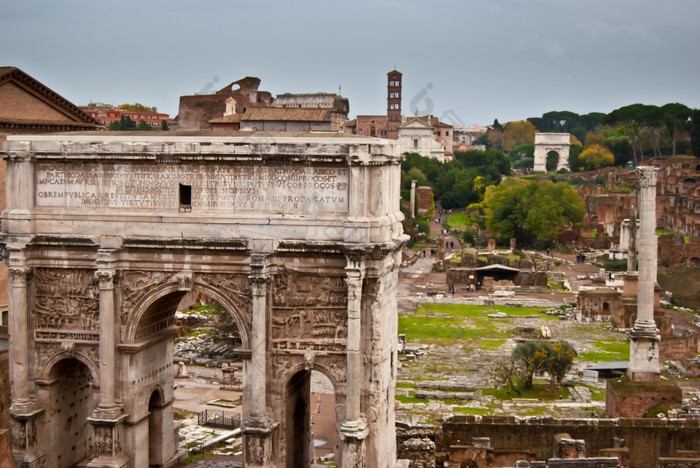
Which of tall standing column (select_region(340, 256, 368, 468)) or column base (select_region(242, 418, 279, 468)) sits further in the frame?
column base (select_region(242, 418, 279, 468))

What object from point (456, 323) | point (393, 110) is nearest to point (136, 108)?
point (393, 110)

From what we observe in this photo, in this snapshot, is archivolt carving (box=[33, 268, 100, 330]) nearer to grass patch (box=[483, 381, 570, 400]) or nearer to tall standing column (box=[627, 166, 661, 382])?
grass patch (box=[483, 381, 570, 400])

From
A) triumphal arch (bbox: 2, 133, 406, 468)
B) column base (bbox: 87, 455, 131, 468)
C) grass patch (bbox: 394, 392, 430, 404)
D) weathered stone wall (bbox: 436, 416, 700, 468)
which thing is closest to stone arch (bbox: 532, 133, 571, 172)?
grass patch (bbox: 394, 392, 430, 404)

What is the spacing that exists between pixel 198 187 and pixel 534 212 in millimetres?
53523

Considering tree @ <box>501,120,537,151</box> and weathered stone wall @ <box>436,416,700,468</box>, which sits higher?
tree @ <box>501,120,537,151</box>

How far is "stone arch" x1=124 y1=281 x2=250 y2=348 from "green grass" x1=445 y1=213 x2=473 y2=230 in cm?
6287

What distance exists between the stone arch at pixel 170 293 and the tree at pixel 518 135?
151367 mm

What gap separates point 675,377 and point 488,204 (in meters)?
42.8

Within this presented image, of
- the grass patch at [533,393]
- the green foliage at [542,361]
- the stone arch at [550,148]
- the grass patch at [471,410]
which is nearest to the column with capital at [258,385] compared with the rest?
the grass patch at [471,410]

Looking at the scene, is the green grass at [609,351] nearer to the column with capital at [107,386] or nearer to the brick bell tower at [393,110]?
the column with capital at [107,386]

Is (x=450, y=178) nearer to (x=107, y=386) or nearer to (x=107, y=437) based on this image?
(x=107, y=386)

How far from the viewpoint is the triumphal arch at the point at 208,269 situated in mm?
18109

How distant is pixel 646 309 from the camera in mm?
Answer: 29656

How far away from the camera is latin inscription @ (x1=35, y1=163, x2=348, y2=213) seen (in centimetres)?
1827
